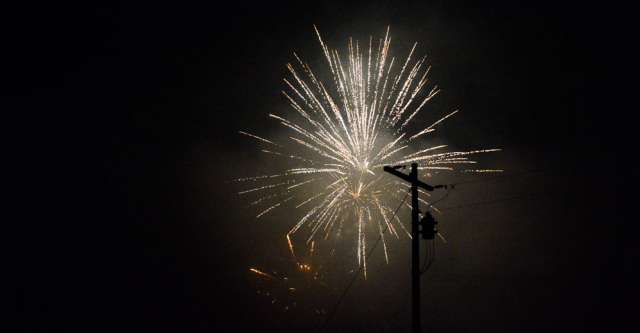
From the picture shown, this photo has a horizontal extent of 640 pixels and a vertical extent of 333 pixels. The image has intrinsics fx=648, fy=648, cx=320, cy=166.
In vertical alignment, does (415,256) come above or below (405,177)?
below

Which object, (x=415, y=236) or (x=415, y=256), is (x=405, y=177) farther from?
(x=415, y=256)

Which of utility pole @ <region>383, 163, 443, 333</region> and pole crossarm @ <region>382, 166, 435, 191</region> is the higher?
pole crossarm @ <region>382, 166, 435, 191</region>

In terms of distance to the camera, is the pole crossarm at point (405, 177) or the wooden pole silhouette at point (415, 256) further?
the pole crossarm at point (405, 177)

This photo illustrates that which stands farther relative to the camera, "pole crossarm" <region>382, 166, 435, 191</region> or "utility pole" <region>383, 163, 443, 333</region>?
"pole crossarm" <region>382, 166, 435, 191</region>

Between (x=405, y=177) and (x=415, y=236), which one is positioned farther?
(x=405, y=177)

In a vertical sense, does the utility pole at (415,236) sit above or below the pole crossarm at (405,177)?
below

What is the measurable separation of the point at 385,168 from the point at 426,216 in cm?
158

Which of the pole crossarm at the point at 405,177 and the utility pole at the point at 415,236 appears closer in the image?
the utility pole at the point at 415,236

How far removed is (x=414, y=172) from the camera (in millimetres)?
15164

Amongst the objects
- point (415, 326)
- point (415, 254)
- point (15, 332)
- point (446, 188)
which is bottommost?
point (15, 332)

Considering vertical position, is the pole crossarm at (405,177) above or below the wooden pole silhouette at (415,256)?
above

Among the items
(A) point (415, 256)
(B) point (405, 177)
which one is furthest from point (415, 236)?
(B) point (405, 177)

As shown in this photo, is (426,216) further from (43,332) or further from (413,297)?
(43,332)

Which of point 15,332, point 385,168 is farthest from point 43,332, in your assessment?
point 385,168
